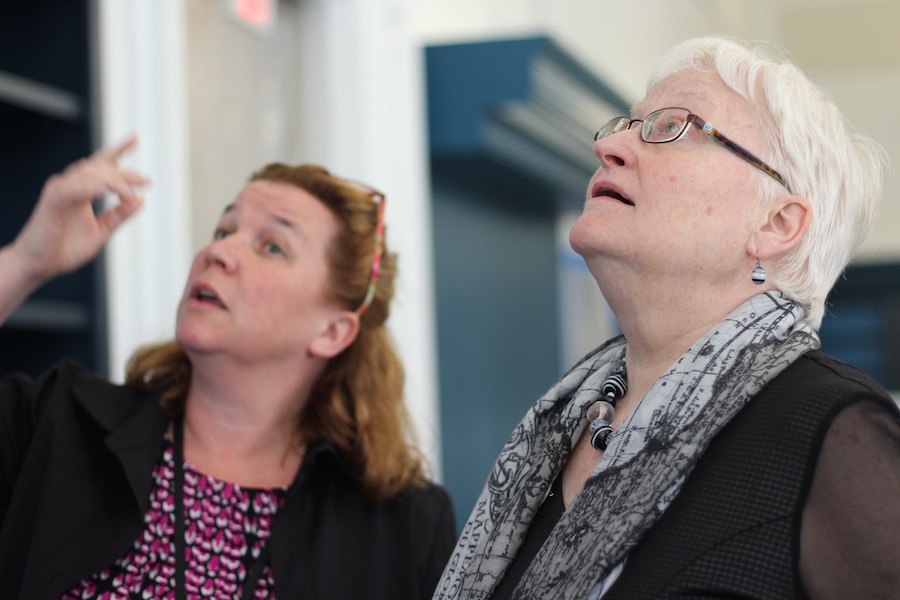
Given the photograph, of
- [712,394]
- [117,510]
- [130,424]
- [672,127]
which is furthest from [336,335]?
[712,394]

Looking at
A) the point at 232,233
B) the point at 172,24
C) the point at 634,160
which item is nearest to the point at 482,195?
the point at 172,24

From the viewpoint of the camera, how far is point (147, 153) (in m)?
2.99

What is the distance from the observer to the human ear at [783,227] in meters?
1.42

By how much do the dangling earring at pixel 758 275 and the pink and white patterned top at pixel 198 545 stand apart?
97cm

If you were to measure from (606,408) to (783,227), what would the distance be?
32cm

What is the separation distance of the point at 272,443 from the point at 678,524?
3.42ft

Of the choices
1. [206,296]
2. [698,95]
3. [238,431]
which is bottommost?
[238,431]

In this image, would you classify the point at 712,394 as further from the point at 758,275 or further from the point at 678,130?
the point at 678,130

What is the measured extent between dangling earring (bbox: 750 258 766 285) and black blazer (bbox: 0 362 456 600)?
0.89m

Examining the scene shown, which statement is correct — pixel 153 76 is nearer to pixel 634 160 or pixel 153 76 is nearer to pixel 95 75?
pixel 95 75

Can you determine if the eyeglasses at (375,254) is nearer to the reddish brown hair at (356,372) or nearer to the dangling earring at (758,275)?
the reddish brown hair at (356,372)

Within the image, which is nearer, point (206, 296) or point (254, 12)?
point (206, 296)

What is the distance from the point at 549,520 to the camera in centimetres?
147

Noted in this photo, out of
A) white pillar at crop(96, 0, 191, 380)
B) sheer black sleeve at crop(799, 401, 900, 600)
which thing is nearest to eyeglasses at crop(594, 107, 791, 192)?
sheer black sleeve at crop(799, 401, 900, 600)
